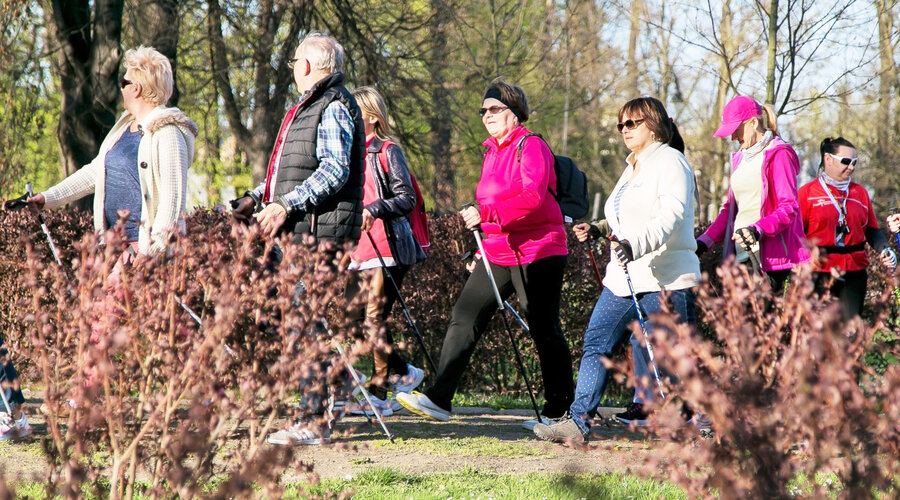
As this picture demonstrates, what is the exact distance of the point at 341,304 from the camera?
3359mm

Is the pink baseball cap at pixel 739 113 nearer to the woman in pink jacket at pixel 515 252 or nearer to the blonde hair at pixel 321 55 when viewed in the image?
the woman in pink jacket at pixel 515 252

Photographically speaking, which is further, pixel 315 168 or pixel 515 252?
pixel 515 252

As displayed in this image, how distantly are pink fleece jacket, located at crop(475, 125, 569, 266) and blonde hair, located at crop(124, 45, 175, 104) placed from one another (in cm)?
184

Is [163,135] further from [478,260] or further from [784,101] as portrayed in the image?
[784,101]

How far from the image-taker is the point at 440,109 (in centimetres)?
1370

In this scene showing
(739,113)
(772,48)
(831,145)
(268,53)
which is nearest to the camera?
(739,113)

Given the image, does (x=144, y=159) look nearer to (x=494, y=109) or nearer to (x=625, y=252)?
(x=494, y=109)

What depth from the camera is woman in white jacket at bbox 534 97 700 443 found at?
5.03 m

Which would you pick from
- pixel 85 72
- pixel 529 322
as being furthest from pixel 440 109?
pixel 529 322

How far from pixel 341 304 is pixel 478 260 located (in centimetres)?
262

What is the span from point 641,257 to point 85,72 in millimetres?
8170

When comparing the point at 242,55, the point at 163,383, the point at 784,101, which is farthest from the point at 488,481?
the point at 242,55

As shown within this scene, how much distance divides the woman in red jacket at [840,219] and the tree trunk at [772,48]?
3711 millimetres

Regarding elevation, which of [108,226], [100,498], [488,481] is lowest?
[488,481]
